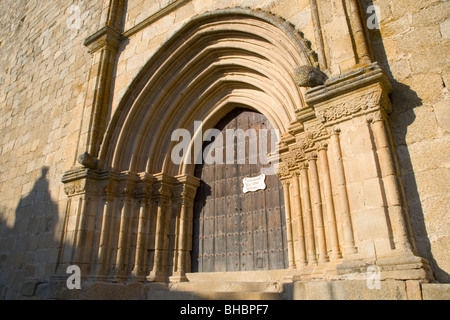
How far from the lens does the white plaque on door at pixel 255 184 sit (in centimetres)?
470

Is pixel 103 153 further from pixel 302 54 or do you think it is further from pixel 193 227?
pixel 302 54

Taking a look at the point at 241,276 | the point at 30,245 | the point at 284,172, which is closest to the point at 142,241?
the point at 241,276

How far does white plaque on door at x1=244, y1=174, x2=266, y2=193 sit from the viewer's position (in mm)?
4699

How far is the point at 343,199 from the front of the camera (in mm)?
2791

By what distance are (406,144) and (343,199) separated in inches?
27.5

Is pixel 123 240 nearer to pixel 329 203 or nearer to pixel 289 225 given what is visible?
pixel 289 225

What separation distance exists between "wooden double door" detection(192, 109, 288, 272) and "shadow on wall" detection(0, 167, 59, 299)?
221cm

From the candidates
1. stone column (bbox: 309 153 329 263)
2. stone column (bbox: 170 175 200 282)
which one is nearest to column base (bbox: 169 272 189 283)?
stone column (bbox: 170 175 200 282)

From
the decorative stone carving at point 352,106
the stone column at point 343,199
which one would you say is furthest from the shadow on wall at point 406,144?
the stone column at point 343,199

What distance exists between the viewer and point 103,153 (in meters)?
5.20

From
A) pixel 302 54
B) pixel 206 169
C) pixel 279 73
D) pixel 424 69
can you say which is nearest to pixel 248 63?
pixel 279 73

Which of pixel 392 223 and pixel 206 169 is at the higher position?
pixel 206 169

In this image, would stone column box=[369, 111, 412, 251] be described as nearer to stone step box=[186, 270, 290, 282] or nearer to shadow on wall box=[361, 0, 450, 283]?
shadow on wall box=[361, 0, 450, 283]
